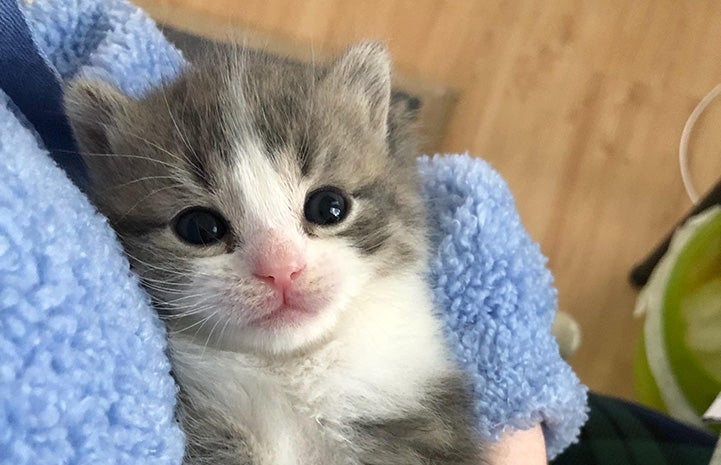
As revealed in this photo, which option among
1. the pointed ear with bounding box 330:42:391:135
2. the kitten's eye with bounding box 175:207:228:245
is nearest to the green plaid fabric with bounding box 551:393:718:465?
the pointed ear with bounding box 330:42:391:135

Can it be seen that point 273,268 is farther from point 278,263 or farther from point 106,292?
point 106,292

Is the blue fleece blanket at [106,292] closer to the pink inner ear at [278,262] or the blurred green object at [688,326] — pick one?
the pink inner ear at [278,262]

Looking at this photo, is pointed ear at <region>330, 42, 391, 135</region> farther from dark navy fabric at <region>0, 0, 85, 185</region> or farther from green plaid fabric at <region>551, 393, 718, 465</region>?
green plaid fabric at <region>551, 393, 718, 465</region>

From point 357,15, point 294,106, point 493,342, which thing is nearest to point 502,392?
point 493,342

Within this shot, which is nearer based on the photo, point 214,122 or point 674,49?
point 214,122

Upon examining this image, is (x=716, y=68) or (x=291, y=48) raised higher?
(x=716, y=68)

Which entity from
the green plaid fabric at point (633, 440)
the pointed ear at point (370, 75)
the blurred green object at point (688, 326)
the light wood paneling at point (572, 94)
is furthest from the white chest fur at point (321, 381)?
the light wood paneling at point (572, 94)

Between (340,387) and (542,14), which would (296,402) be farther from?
(542,14)

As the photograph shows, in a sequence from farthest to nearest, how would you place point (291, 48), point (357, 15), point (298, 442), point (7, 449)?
point (357, 15) → point (291, 48) → point (298, 442) → point (7, 449)
